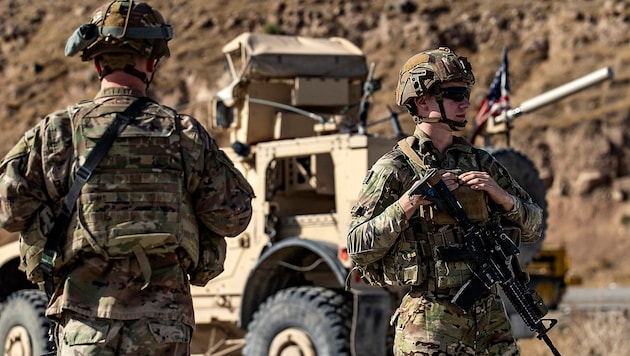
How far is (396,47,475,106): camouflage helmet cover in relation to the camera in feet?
15.4

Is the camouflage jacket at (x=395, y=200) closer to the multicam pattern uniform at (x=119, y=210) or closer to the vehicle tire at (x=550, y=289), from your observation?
the multicam pattern uniform at (x=119, y=210)

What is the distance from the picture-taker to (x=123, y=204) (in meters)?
4.41

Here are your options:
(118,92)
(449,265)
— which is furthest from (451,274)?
(118,92)

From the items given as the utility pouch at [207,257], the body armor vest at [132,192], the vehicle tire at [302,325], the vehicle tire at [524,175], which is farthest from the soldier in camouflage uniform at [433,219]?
the vehicle tire at [524,175]

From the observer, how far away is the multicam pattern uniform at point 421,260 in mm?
4562

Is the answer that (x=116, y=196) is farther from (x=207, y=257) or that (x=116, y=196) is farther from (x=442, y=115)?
(x=442, y=115)

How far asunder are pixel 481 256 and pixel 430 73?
0.71 m

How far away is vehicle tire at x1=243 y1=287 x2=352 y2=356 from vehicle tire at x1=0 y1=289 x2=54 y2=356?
5.29 ft

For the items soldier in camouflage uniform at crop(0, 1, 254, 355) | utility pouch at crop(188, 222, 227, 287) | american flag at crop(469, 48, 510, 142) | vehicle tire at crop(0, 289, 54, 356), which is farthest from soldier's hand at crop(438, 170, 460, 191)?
american flag at crop(469, 48, 510, 142)

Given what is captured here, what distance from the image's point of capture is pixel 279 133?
34.9 ft

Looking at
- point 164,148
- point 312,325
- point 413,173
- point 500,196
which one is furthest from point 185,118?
point 312,325

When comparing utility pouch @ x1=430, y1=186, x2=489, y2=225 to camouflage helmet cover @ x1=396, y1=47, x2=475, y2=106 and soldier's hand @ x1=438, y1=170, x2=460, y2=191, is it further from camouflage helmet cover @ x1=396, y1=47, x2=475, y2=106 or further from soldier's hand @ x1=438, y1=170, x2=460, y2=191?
camouflage helmet cover @ x1=396, y1=47, x2=475, y2=106

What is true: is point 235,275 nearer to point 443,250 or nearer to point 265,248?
point 265,248

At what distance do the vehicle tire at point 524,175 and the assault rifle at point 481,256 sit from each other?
5.01m
